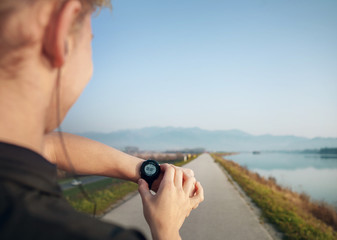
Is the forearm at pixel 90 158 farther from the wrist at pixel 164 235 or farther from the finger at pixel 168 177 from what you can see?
the wrist at pixel 164 235

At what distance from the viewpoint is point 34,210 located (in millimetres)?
382

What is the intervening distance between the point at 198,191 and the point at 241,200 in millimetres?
8242

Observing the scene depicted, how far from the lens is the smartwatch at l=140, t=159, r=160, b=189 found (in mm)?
1119

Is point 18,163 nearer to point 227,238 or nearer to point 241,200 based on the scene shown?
point 227,238

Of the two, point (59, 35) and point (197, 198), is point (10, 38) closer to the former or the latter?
point (59, 35)

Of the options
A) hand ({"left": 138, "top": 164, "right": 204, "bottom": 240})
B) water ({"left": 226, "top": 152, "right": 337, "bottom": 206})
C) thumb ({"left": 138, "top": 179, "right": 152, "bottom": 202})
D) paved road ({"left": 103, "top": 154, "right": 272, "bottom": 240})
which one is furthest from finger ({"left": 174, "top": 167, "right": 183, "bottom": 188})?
water ({"left": 226, "top": 152, "right": 337, "bottom": 206})

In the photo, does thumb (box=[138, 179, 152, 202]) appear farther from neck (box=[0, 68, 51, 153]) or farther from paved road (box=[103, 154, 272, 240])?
paved road (box=[103, 154, 272, 240])

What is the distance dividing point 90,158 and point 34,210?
804 mm

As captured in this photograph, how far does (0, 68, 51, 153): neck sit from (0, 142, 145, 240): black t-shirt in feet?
0.20

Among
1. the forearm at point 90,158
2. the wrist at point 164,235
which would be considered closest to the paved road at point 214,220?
the forearm at point 90,158

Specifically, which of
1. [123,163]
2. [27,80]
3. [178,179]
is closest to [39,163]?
[27,80]

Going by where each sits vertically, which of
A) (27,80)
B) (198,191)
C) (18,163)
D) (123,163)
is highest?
(27,80)

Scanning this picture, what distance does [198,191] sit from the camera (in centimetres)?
111

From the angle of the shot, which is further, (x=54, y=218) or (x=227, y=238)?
(x=227, y=238)
